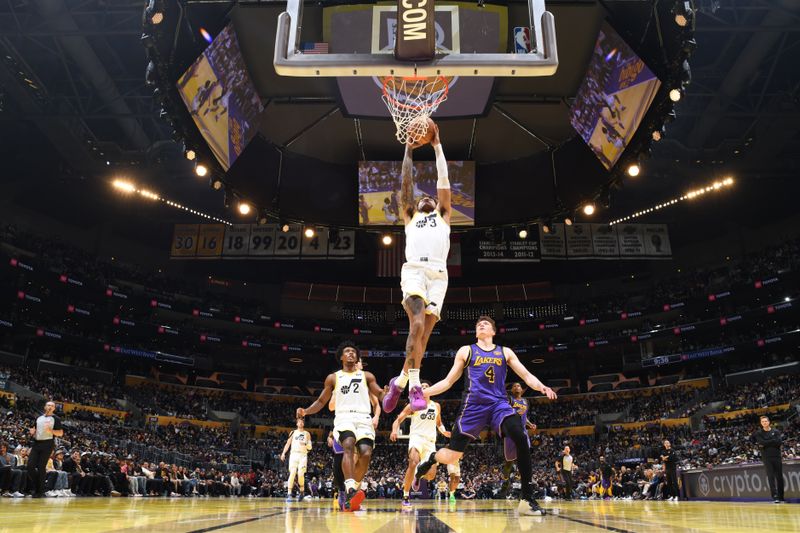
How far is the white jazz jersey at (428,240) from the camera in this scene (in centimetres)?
587

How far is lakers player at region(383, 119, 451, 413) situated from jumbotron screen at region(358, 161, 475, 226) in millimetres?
8678

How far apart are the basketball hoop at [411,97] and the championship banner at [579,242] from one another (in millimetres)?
22721

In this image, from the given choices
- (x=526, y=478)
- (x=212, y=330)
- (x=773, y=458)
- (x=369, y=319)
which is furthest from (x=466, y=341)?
(x=526, y=478)

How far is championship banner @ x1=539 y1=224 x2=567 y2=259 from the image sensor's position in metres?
28.5

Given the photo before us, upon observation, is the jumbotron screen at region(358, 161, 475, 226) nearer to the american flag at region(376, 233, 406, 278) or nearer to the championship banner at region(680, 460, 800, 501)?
the championship banner at region(680, 460, 800, 501)

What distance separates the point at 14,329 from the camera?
96.1 ft

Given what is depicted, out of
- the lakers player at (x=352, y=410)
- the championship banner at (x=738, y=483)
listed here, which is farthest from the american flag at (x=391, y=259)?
the lakers player at (x=352, y=410)

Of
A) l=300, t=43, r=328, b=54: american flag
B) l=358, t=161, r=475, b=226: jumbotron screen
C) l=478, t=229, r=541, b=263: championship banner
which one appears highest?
l=478, t=229, r=541, b=263: championship banner

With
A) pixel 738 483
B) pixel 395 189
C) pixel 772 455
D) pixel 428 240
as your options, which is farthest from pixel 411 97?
pixel 738 483

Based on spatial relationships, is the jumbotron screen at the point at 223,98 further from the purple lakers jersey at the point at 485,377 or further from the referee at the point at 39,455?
the purple lakers jersey at the point at 485,377

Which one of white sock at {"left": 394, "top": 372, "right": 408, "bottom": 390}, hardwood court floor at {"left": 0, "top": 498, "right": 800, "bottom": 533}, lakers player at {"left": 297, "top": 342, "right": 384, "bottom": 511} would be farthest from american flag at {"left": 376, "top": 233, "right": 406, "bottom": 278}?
hardwood court floor at {"left": 0, "top": 498, "right": 800, "bottom": 533}

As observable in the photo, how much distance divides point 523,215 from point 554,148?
187 centimetres

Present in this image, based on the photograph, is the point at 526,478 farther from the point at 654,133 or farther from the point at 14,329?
the point at 14,329

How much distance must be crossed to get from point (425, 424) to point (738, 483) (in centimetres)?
897
